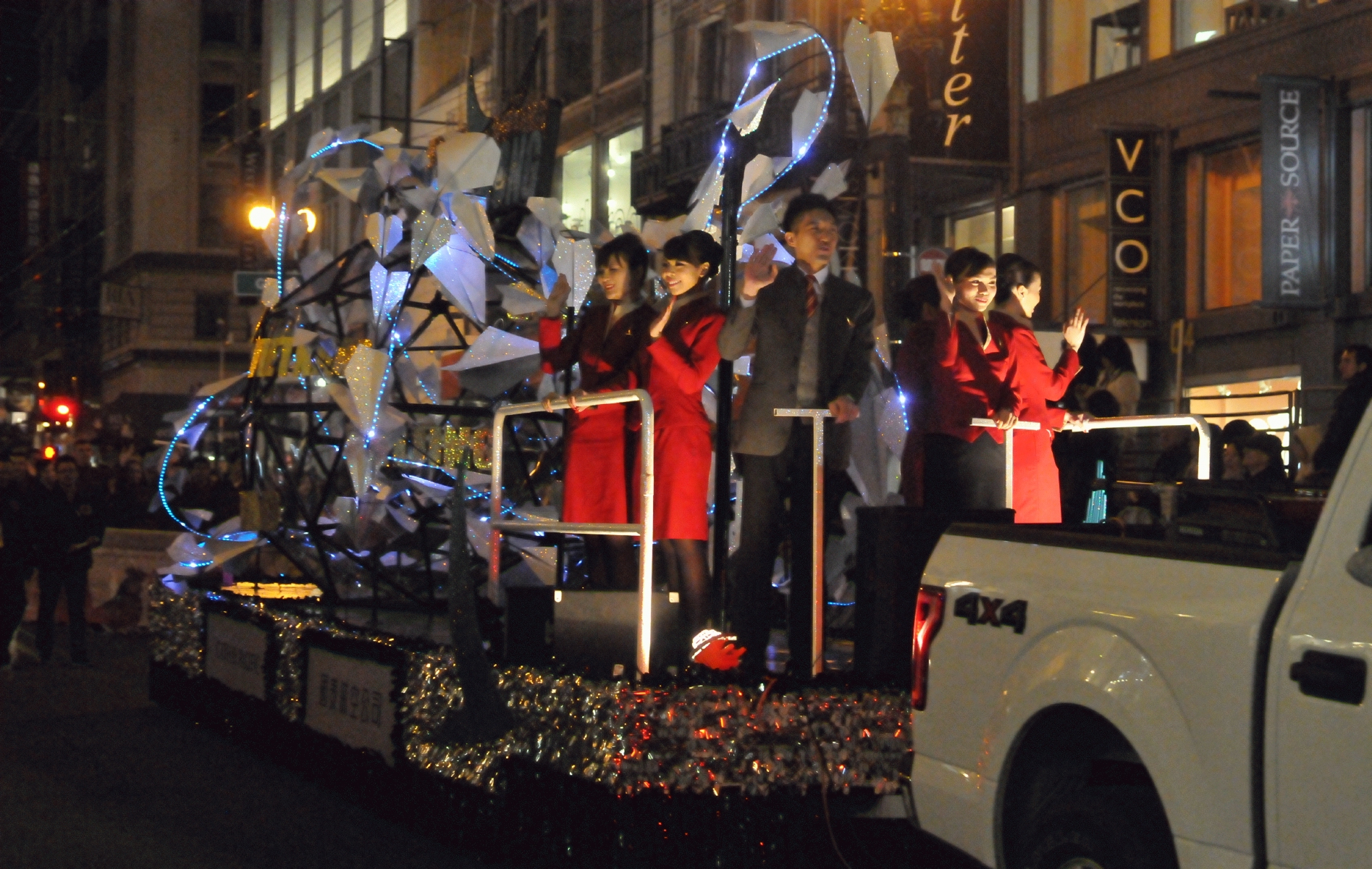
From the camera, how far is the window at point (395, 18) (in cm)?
4020

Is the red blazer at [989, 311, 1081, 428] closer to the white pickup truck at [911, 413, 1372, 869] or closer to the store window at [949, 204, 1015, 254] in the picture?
the white pickup truck at [911, 413, 1372, 869]

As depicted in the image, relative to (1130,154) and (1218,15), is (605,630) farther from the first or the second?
(1218,15)

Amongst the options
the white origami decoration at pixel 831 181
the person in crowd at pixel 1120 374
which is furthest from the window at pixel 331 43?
the person in crowd at pixel 1120 374

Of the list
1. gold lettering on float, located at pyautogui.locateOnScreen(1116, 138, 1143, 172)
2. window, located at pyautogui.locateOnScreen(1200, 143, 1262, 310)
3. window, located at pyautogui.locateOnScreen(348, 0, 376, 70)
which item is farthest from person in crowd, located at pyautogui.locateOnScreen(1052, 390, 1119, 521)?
window, located at pyautogui.locateOnScreen(348, 0, 376, 70)

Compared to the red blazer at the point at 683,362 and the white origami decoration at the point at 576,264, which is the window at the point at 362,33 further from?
the red blazer at the point at 683,362

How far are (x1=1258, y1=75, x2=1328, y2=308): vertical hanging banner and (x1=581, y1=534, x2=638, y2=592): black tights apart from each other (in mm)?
11376

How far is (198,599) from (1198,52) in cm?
1265

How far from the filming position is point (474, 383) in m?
9.23

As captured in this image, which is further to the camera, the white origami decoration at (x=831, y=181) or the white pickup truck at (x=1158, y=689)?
the white origami decoration at (x=831, y=181)

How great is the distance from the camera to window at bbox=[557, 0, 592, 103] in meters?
Result: 31.2

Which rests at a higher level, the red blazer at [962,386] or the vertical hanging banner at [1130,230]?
the vertical hanging banner at [1130,230]

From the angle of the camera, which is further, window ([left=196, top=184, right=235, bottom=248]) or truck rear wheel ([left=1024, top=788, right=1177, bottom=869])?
window ([left=196, top=184, right=235, bottom=248])

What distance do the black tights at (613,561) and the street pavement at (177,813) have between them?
115 centimetres

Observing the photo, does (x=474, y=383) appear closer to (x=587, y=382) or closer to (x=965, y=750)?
(x=587, y=382)
